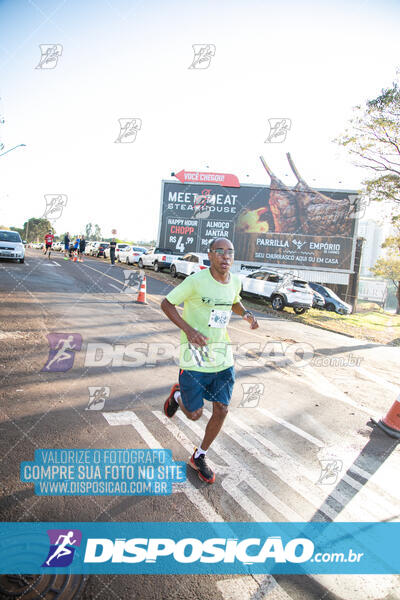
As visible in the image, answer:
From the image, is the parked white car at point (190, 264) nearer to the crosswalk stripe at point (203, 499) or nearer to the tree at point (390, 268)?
the crosswalk stripe at point (203, 499)

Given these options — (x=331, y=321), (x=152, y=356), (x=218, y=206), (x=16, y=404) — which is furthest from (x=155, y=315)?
(x=218, y=206)

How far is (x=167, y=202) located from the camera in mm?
29562

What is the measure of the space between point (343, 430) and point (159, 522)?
2981 millimetres

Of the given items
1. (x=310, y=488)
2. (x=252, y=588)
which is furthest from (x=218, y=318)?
(x=252, y=588)

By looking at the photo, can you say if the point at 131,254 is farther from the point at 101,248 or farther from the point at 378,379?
the point at 378,379

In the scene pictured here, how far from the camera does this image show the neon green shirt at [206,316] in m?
3.29

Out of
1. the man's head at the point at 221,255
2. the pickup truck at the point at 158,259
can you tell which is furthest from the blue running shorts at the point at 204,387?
the pickup truck at the point at 158,259

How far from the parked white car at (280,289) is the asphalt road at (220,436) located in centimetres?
707

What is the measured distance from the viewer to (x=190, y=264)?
65.6 ft

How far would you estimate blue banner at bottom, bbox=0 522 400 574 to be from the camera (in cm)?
235

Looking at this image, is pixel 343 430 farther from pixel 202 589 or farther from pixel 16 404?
pixel 16 404

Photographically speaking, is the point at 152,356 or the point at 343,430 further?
the point at 152,356

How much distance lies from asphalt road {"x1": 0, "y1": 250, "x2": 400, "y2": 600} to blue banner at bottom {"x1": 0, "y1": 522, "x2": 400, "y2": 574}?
0.28 feet

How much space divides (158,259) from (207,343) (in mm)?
21638
